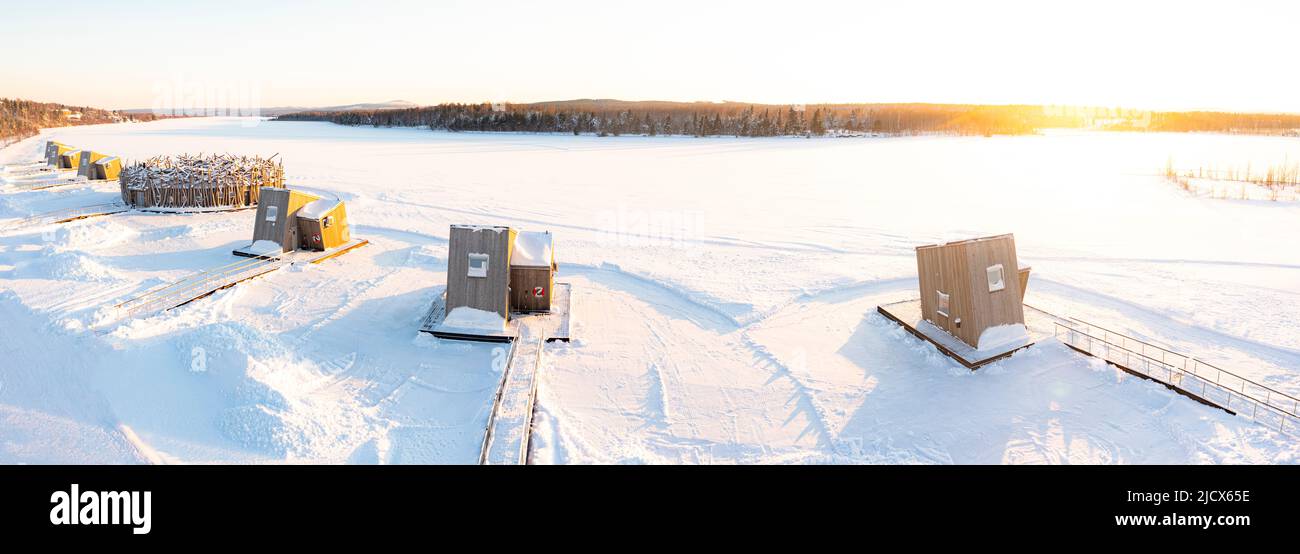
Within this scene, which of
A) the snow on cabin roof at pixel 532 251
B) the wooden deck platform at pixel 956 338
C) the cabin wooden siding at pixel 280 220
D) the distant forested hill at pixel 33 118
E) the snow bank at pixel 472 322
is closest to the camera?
the wooden deck platform at pixel 956 338

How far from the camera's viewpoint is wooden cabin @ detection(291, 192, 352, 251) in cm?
2078

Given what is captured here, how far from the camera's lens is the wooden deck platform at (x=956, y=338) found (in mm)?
13250

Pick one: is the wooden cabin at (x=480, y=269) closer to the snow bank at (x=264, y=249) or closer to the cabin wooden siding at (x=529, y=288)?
the cabin wooden siding at (x=529, y=288)

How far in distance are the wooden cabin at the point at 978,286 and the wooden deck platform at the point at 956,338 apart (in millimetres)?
314

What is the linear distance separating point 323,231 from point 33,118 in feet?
429

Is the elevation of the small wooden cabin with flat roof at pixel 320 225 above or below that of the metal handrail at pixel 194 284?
above

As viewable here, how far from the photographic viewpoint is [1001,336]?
13805mm

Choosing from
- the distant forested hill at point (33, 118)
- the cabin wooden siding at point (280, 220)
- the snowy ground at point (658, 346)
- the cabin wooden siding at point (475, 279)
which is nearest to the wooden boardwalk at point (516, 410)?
the snowy ground at point (658, 346)

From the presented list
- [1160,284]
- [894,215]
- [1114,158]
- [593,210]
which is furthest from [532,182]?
[1114,158]

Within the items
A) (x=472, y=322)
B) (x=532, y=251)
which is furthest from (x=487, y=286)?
(x=532, y=251)

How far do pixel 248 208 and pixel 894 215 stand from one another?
31.9 meters

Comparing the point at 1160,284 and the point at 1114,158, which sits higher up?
the point at 1114,158

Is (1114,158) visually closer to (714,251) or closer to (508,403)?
(714,251)
